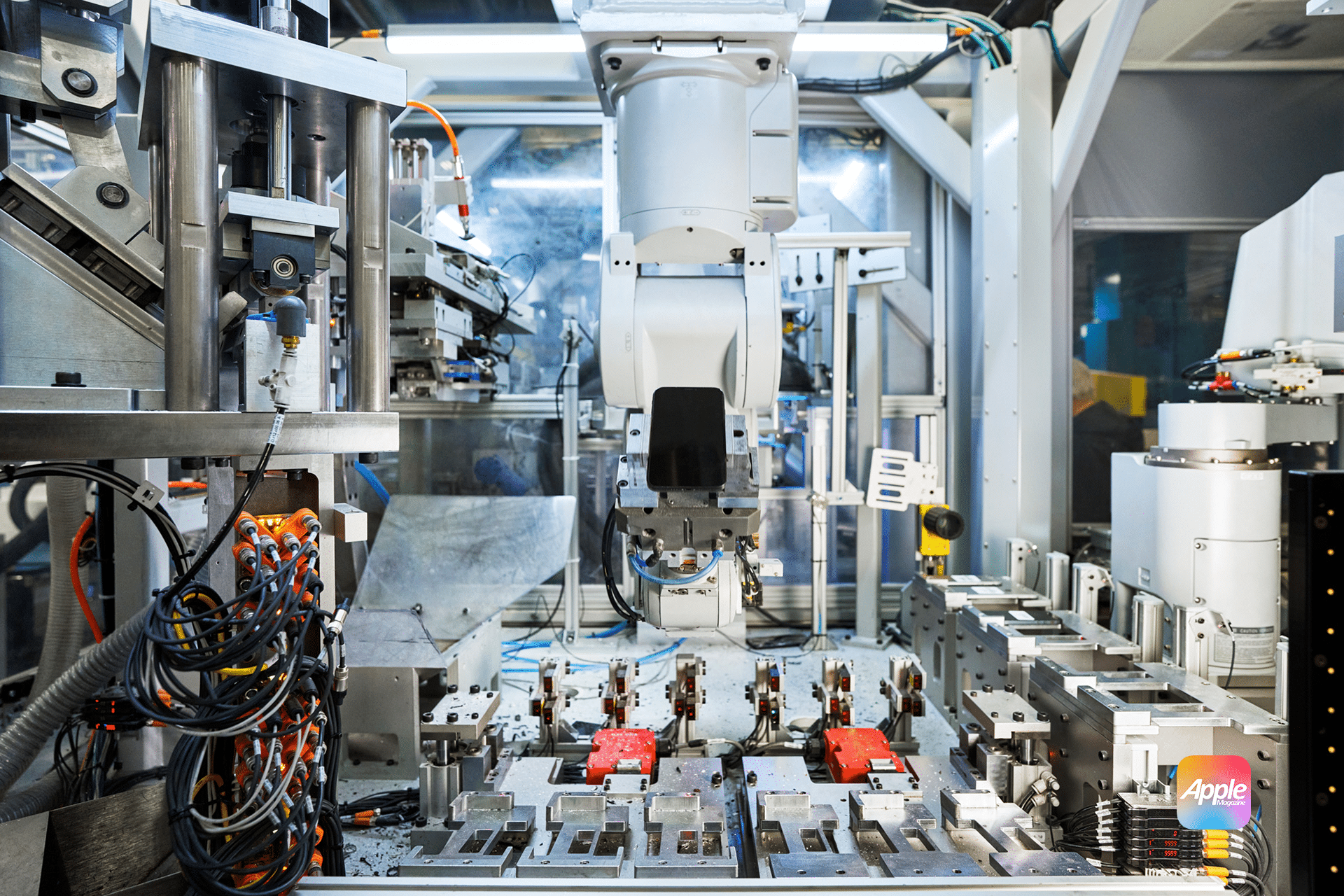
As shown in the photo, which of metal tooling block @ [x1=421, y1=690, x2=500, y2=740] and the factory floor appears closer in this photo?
metal tooling block @ [x1=421, y1=690, x2=500, y2=740]

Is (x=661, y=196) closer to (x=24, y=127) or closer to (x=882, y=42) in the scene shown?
(x=882, y=42)

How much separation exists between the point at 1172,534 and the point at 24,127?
14.5 ft

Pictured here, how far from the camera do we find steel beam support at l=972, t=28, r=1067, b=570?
324 centimetres

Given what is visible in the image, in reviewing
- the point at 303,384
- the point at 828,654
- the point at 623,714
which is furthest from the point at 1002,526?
the point at 303,384

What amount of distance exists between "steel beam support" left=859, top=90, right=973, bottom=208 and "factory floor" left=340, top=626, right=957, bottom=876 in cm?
245

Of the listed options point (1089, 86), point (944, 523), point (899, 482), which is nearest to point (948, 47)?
point (1089, 86)

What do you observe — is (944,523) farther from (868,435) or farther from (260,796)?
(260,796)

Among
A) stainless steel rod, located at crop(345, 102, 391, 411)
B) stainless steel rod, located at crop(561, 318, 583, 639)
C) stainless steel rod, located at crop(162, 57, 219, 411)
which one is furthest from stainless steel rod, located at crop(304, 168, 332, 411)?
stainless steel rod, located at crop(561, 318, 583, 639)

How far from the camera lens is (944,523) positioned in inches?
129

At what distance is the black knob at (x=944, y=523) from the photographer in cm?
328

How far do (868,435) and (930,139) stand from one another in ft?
5.22

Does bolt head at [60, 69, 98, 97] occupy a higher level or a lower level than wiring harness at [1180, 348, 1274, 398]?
higher

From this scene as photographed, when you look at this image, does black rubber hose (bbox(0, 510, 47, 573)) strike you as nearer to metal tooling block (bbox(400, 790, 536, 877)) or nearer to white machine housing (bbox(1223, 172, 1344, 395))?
metal tooling block (bbox(400, 790, 536, 877))

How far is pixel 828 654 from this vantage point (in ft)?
11.9
